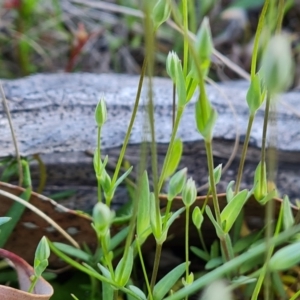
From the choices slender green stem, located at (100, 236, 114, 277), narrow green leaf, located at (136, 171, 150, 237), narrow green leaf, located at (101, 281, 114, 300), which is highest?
narrow green leaf, located at (136, 171, 150, 237)

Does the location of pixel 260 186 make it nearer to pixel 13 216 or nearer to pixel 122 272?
pixel 122 272

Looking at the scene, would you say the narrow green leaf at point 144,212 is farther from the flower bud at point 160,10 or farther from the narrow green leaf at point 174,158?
the flower bud at point 160,10

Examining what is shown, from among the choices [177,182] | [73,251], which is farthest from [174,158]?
[73,251]

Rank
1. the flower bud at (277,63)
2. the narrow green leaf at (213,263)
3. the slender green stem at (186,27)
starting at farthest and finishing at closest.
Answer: the narrow green leaf at (213,263), the slender green stem at (186,27), the flower bud at (277,63)

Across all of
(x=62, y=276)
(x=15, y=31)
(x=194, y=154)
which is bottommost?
(x=62, y=276)

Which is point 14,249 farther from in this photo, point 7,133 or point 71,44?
point 71,44

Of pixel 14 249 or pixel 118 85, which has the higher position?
pixel 118 85

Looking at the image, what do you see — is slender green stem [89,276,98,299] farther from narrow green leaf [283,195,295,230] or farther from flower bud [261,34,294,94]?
flower bud [261,34,294,94]

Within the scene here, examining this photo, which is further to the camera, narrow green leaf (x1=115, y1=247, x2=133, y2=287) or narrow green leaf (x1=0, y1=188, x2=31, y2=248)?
narrow green leaf (x1=0, y1=188, x2=31, y2=248)

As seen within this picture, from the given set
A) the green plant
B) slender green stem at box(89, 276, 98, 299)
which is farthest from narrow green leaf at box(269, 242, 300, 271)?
slender green stem at box(89, 276, 98, 299)

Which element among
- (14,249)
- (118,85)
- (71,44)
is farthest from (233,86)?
(14,249)

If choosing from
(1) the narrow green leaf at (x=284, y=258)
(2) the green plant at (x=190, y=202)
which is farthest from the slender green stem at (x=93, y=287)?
(1) the narrow green leaf at (x=284, y=258)
